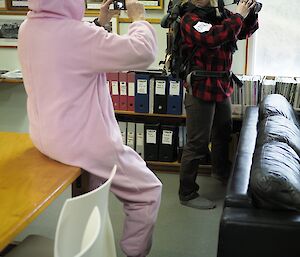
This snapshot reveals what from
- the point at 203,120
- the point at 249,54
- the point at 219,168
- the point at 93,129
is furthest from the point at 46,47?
the point at 249,54

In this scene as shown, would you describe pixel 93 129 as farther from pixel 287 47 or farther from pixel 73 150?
pixel 287 47

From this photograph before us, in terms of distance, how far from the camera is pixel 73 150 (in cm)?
159

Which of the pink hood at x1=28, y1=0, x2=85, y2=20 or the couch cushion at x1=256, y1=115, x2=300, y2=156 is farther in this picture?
the couch cushion at x1=256, y1=115, x2=300, y2=156

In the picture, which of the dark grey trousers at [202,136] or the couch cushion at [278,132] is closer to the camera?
the couch cushion at [278,132]

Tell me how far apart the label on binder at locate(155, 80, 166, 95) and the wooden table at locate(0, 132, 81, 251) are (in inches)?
68.8

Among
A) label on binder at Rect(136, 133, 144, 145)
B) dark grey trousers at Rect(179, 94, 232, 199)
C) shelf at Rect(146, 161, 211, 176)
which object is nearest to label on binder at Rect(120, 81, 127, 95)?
label on binder at Rect(136, 133, 144, 145)

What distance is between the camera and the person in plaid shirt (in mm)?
2621

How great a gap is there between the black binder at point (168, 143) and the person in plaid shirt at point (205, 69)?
56 centimetres

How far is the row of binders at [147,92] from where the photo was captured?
346 centimetres

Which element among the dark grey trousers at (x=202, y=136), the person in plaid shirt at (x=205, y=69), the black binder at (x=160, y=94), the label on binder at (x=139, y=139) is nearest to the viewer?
the person in plaid shirt at (x=205, y=69)

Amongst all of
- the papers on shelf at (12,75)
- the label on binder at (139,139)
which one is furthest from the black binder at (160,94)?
the papers on shelf at (12,75)

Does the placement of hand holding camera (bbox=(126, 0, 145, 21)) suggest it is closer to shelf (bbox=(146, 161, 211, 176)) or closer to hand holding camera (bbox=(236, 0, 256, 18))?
hand holding camera (bbox=(236, 0, 256, 18))

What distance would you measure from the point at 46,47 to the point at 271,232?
104 centimetres

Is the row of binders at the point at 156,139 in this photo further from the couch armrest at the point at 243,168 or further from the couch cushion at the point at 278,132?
the couch cushion at the point at 278,132
